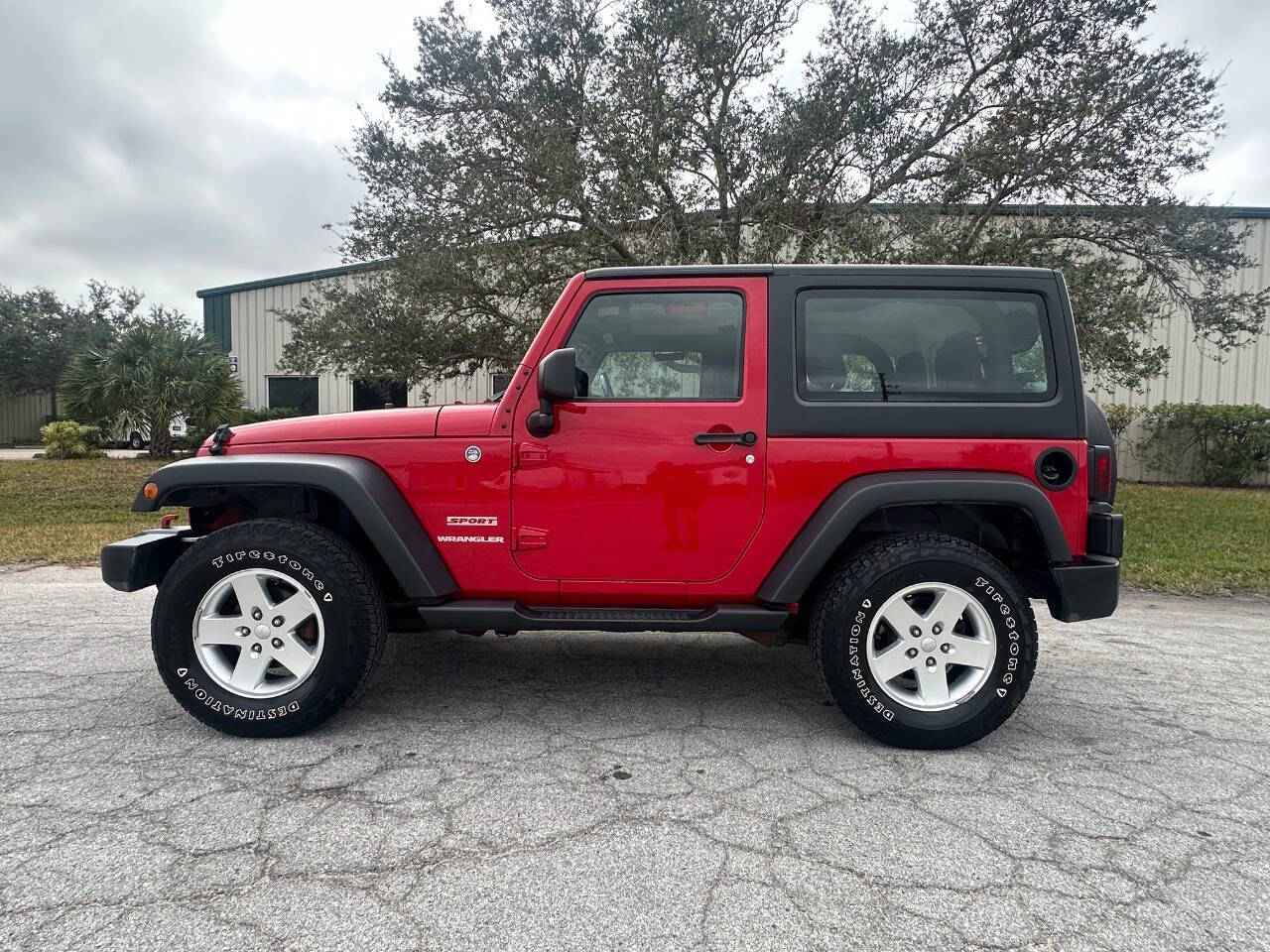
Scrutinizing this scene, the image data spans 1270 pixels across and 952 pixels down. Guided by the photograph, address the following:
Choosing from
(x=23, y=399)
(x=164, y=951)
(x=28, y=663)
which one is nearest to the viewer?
(x=164, y=951)

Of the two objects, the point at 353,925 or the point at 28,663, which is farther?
the point at 28,663

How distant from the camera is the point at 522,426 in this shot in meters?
2.92

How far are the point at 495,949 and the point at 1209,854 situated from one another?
2015 mm

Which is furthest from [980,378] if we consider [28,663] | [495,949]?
[28,663]

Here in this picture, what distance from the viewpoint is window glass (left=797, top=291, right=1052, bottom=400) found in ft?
9.59

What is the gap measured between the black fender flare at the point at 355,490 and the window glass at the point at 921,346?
164cm

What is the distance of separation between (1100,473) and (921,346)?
86 centimetres

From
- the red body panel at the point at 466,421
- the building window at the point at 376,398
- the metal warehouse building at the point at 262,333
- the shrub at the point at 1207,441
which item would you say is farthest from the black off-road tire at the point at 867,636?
the metal warehouse building at the point at 262,333

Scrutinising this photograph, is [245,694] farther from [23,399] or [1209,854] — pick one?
[23,399]

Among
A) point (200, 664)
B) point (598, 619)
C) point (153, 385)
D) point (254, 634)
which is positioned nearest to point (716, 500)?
point (598, 619)

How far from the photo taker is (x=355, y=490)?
9.17 ft

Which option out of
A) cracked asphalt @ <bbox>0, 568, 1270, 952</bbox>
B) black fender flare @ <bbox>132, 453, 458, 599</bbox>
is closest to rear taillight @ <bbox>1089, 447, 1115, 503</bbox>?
cracked asphalt @ <bbox>0, 568, 1270, 952</bbox>

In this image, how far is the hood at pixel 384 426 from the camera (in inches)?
117

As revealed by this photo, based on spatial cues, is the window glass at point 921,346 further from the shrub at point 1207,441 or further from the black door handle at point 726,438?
the shrub at point 1207,441
